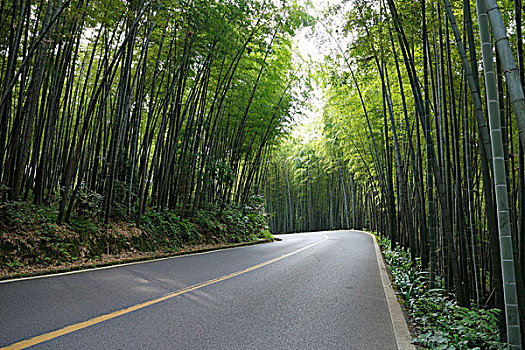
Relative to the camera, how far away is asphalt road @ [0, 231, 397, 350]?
2.40 meters

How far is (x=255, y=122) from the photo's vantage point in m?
12.2

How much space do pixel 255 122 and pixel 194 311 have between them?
9617mm

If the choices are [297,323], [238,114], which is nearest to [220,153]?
[238,114]

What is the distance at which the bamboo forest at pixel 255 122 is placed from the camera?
2.46 metres

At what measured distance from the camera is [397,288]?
15.1 feet

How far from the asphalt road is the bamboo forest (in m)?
0.63

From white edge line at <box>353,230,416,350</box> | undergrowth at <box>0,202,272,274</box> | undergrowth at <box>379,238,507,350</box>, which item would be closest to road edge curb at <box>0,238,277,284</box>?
undergrowth at <box>0,202,272,274</box>

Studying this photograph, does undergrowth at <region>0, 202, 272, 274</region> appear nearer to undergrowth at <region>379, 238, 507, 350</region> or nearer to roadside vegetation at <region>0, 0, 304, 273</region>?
roadside vegetation at <region>0, 0, 304, 273</region>

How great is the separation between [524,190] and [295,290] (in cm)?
264

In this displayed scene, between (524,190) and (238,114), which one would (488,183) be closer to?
→ (524,190)

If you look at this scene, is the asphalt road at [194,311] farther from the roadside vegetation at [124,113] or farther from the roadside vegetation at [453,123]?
the roadside vegetation at [124,113]

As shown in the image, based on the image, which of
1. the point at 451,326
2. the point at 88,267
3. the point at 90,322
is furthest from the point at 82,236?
the point at 451,326

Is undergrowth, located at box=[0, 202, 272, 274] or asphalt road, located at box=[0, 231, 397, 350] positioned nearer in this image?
asphalt road, located at box=[0, 231, 397, 350]

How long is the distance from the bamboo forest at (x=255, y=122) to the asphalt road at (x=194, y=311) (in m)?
0.63
